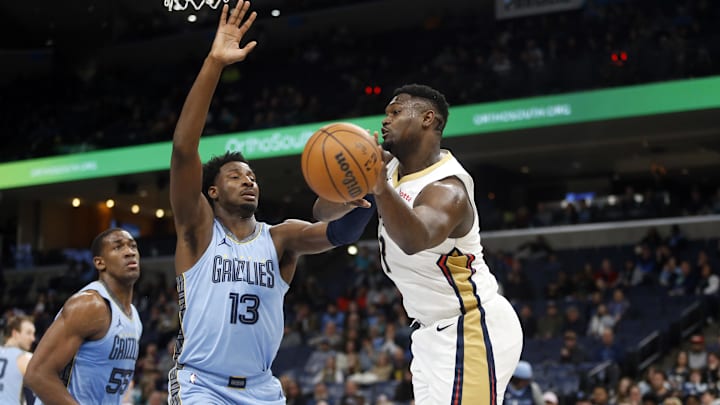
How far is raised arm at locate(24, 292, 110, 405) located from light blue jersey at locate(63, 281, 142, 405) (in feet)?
0.18

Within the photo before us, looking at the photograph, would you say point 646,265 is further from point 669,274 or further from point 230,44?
point 230,44

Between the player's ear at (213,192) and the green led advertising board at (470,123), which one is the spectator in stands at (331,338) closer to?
the green led advertising board at (470,123)

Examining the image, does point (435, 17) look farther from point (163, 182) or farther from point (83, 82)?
point (83, 82)

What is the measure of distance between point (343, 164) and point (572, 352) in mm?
Answer: 9624

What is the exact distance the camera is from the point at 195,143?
13.4ft

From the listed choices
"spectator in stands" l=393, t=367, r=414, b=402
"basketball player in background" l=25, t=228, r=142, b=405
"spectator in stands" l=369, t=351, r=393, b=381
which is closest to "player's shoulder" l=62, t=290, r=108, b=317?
"basketball player in background" l=25, t=228, r=142, b=405

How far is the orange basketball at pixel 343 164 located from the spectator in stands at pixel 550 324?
10623 millimetres

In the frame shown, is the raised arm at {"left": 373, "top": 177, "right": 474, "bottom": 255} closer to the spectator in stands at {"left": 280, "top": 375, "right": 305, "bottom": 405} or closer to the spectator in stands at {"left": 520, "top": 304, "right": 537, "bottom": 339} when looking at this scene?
the spectator in stands at {"left": 280, "top": 375, "right": 305, "bottom": 405}

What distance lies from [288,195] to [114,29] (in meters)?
6.43

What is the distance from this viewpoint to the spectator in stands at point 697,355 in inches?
466

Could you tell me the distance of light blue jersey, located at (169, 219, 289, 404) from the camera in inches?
170

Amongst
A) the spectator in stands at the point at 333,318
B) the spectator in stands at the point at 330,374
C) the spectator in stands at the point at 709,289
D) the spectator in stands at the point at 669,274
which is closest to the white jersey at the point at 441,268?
the spectator in stands at the point at 330,374

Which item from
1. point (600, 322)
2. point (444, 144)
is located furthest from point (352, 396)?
point (444, 144)

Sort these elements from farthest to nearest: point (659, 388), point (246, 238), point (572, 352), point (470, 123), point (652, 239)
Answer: point (470, 123)
point (652, 239)
point (572, 352)
point (659, 388)
point (246, 238)
